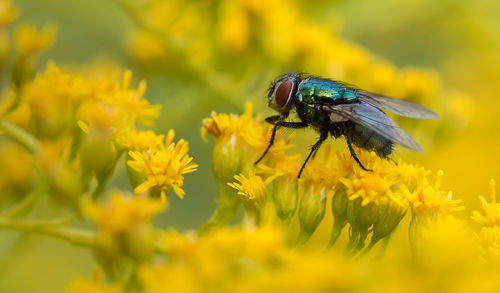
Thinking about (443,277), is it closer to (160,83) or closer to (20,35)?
(20,35)

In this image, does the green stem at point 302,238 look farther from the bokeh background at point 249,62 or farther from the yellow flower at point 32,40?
the yellow flower at point 32,40

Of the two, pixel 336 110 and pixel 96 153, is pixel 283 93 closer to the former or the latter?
pixel 336 110

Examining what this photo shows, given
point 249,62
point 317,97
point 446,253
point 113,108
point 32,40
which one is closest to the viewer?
point 446,253

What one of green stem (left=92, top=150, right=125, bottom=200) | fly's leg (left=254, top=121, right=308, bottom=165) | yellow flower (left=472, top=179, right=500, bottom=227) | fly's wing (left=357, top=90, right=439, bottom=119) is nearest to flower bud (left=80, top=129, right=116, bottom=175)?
green stem (left=92, top=150, right=125, bottom=200)

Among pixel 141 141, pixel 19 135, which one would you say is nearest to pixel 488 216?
pixel 141 141

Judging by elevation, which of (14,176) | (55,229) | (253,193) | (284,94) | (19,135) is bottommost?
(14,176)

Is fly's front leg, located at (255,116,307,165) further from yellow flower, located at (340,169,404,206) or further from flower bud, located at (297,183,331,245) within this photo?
yellow flower, located at (340,169,404,206)

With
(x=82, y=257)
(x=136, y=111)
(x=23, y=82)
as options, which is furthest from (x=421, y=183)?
(x=82, y=257)

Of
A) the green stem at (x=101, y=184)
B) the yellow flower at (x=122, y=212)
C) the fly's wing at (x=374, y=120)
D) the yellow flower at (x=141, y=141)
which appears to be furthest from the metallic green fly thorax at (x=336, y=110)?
the yellow flower at (x=122, y=212)
